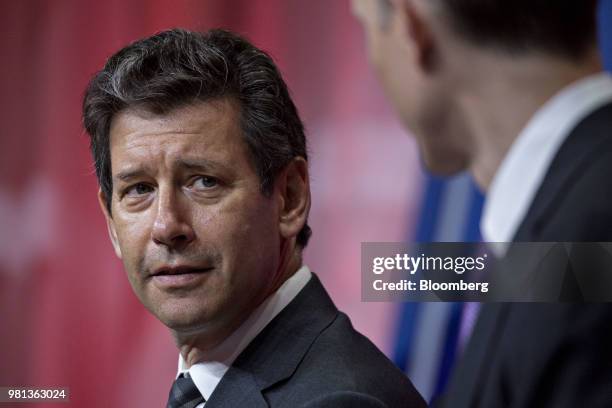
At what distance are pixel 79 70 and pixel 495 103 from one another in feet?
4.57

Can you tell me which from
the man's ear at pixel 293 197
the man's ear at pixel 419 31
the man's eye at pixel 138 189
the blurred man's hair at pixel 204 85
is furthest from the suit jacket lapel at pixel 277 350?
the man's ear at pixel 419 31

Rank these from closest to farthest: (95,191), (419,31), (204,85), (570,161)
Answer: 1. (570,161)
2. (419,31)
3. (204,85)
4. (95,191)

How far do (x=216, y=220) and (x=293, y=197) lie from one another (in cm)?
19

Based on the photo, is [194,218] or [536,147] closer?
[536,147]

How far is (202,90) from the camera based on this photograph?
1656mm

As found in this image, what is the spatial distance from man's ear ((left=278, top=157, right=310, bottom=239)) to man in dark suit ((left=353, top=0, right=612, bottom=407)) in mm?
590

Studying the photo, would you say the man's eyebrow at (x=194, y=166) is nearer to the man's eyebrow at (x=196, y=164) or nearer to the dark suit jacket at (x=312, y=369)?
the man's eyebrow at (x=196, y=164)

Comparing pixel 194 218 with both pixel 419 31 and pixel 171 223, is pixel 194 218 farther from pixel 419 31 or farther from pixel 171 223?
pixel 419 31

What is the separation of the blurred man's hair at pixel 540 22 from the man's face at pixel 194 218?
2.09 ft

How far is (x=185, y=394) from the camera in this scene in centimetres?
170

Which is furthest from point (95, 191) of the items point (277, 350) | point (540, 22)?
point (540, 22)

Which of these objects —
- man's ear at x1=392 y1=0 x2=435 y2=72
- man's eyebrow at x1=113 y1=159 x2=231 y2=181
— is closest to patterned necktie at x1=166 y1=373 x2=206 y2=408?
man's eyebrow at x1=113 y1=159 x2=231 y2=181

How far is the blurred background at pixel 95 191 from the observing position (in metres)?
1.96

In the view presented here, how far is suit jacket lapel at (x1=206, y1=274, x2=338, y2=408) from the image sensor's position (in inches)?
61.9
